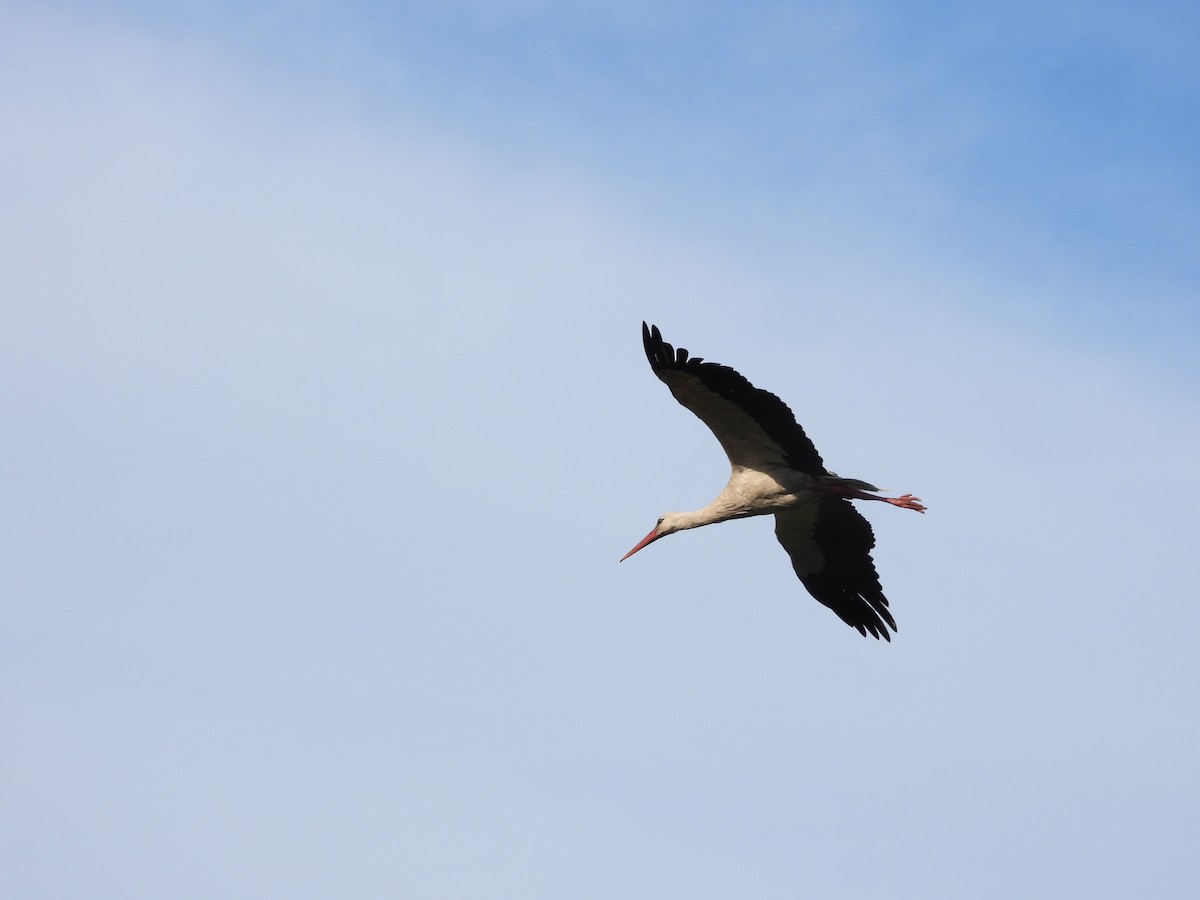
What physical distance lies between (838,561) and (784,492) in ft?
5.77

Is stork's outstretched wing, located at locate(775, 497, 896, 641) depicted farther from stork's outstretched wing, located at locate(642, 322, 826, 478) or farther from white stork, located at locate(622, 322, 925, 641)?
stork's outstretched wing, located at locate(642, 322, 826, 478)

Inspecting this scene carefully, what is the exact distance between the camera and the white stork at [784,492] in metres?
14.1

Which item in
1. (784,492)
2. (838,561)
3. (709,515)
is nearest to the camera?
(784,492)

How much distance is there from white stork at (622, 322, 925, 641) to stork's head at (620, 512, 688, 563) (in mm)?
11

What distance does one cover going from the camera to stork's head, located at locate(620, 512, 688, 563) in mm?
16281

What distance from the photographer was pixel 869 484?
15.0 m

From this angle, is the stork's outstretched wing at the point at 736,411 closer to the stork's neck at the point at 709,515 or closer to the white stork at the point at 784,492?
the white stork at the point at 784,492

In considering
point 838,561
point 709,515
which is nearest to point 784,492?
point 709,515

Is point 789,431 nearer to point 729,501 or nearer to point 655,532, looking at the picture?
point 729,501

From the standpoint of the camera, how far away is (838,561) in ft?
54.2

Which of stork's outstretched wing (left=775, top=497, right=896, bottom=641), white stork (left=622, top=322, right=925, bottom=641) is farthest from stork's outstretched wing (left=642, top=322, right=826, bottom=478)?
stork's outstretched wing (left=775, top=497, right=896, bottom=641)

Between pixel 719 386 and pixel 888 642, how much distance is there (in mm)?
4218

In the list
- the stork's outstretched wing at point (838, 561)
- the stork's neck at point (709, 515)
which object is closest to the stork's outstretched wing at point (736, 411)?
the stork's neck at point (709, 515)

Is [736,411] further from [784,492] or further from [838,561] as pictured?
[838,561]
